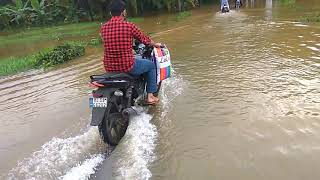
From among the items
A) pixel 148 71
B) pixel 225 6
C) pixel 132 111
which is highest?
pixel 225 6

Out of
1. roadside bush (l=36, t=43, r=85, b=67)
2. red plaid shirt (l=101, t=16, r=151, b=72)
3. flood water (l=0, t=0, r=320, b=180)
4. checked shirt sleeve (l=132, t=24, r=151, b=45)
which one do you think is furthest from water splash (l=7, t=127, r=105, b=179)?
roadside bush (l=36, t=43, r=85, b=67)

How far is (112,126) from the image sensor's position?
226 inches

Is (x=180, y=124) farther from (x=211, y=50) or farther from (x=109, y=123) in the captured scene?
(x=211, y=50)

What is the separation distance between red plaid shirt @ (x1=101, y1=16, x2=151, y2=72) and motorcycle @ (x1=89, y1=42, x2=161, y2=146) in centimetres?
20

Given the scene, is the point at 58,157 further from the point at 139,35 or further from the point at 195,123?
the point at 139,35

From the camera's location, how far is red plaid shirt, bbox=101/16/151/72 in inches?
239

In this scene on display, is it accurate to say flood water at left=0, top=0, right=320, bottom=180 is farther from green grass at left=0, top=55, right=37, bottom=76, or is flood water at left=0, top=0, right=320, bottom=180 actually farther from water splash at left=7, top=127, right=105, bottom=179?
green grass at left=0, top=55, right=37, bottom=76

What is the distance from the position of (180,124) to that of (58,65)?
7.01 m

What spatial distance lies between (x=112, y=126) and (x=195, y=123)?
1357 mm

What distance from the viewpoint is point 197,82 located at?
27.6 ft

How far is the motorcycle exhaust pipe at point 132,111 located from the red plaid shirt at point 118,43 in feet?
2.13

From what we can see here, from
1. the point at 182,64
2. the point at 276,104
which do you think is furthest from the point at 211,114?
the point at 182,64

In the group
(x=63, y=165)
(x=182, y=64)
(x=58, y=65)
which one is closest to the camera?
(x=63, y=165)

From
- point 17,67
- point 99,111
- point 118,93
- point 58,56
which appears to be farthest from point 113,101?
point 17,67
